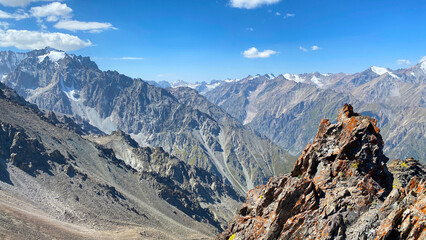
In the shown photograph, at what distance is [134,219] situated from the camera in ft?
466

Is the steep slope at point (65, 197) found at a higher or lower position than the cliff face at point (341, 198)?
lower

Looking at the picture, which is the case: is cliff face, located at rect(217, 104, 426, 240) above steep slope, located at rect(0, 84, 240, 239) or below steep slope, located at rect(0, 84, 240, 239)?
above

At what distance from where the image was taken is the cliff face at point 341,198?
57.0 feet

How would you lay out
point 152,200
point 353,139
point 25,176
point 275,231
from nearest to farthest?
point 275,231 → point 353,139 → point 25,176 → point 152,200

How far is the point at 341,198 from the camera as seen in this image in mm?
23719

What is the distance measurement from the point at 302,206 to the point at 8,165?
15103 cm

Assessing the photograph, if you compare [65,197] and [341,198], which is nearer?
[341,198]

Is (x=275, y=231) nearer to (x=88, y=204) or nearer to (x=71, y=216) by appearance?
(x=71, y=216)

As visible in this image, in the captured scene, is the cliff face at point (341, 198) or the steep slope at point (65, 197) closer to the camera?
the cliff face at point (341, 198)

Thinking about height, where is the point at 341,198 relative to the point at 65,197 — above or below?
above

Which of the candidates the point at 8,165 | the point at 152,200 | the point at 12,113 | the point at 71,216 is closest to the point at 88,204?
the point at 71,216

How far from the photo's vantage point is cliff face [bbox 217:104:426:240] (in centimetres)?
1736

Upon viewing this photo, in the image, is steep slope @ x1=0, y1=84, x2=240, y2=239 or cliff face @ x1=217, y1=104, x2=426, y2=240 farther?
steep slope @ x1=0, y1=84, x2=240, y2=239

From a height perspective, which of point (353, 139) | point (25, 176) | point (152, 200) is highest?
point (353, 139)
